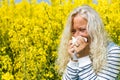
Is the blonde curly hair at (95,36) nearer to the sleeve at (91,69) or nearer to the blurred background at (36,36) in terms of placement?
the sleeve at (91,69)

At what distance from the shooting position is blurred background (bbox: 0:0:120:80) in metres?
5.48

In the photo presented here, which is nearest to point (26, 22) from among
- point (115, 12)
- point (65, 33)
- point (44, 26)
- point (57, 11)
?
point (44, 26)

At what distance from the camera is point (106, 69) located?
3.13 m

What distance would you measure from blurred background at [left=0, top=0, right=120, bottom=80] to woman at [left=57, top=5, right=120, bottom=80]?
5.15ft

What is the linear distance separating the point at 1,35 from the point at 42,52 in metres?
1.35

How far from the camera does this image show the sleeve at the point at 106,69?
10.1 feet

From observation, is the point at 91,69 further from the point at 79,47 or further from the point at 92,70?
the point at 79,47

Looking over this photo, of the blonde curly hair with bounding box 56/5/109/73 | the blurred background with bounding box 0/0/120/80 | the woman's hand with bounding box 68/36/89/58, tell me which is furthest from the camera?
the blurred background with bounding box 0/0/120/80

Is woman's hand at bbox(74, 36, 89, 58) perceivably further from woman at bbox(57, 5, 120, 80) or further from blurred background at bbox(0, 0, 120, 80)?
blurred background at bbox(0, 0, 120, 80)

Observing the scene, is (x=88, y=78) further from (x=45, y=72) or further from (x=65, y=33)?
(x=45, y=72)

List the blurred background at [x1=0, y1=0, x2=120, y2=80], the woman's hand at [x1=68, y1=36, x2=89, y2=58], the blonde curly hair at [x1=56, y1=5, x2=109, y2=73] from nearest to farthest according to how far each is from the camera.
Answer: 1. the woman's hand at [x1=68, y1=36, x2=89, y2=58]
2. the blonde curly hair at [x1=56, y1=5, x2=109, y2=73]
3. the blurred background at [x1=0, y1=0, x2=120, y2=80]

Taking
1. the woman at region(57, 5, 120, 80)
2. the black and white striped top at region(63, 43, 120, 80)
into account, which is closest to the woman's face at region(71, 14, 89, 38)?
the woman at region(57, 5, 120, 80)

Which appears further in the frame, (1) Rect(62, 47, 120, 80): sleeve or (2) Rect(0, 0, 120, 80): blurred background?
(2) Rect(0, 0, 120, 80): blurred background

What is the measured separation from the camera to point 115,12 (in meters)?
7.36
